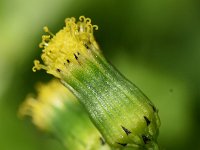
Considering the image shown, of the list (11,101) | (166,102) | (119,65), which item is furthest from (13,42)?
(166,102)

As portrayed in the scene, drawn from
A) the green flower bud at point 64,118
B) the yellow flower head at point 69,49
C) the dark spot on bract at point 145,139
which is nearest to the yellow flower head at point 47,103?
the green flower bud at point 64,118

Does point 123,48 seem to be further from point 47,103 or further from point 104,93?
point 104,93

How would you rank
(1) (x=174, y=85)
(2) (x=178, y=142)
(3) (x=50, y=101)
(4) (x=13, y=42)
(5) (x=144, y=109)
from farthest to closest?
(4) (x=13, y=42), (1) (x=174, y=85), (2) (x=178, y=142), (3) (x=50, y=101), (5) (x=144, y=109)

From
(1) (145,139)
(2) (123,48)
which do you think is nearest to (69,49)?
(1) (145,139)

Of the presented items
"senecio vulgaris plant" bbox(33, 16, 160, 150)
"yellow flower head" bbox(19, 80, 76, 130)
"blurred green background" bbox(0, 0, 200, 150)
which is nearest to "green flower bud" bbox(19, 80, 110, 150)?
"yellow flower head" bbox(19, 80, 76, 130)

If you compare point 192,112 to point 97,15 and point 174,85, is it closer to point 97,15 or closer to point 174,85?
point 174,85
